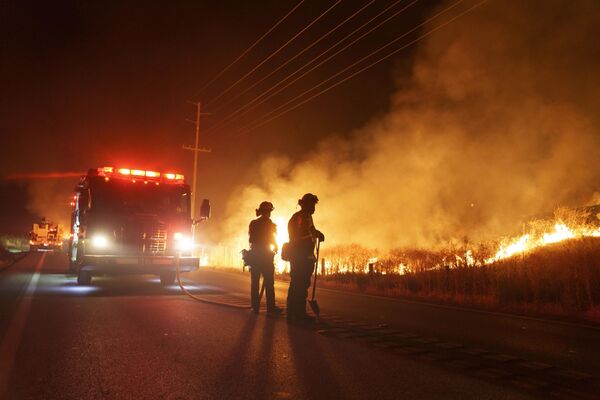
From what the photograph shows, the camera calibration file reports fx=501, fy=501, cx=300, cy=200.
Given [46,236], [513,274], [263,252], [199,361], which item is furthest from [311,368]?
[46,236]

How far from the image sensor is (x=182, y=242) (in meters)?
11.9

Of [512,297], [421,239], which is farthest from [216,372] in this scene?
[421,239]

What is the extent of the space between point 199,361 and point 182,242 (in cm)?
746

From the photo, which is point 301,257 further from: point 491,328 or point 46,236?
point 46,236

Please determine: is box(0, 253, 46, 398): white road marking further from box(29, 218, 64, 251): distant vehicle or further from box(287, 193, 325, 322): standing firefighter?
box(29, 218, 64, 251): distant vehicle

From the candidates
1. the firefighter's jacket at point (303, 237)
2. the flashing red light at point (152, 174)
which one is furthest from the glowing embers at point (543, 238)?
the flashing red light at point (152, 174)

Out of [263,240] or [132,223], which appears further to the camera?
[132,223]

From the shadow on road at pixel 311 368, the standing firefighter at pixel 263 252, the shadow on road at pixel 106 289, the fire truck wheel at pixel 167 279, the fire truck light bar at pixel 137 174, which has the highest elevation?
the fire truck light bar at pixel 137 174

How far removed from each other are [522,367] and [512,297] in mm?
5499

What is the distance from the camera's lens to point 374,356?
5.00 metres

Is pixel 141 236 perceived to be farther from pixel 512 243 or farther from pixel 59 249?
pixel 59 249

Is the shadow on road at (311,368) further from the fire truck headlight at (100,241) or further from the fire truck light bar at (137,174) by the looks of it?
the fire truck light bar at (137,174)

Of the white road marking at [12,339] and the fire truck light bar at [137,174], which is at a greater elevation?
the fire truck light bar at [137,174]

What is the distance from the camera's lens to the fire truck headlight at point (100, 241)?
11055 millimetres
